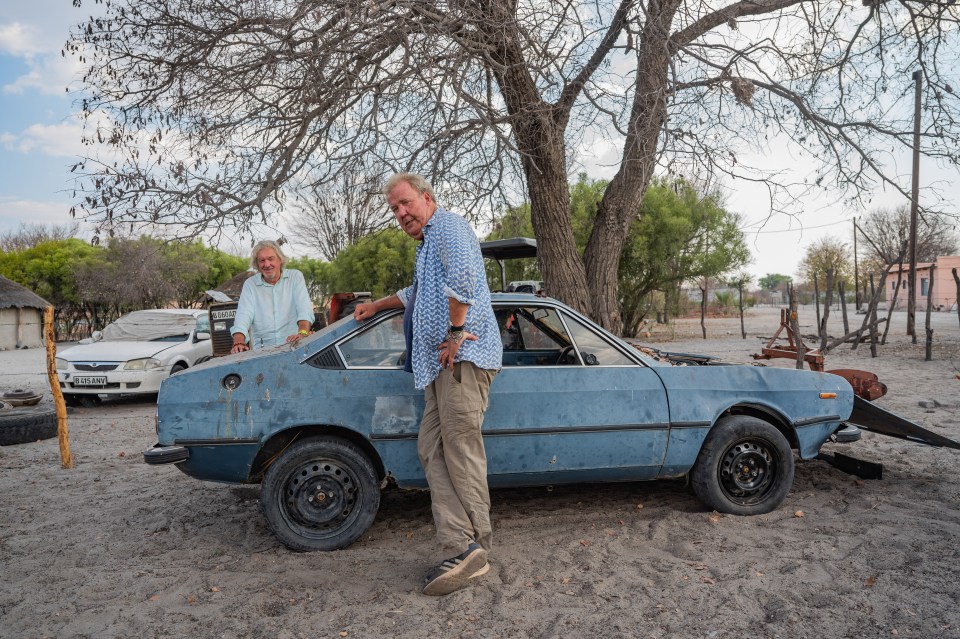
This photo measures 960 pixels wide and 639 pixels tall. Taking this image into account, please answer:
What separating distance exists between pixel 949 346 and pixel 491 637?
17390 millimetres

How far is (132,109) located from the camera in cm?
674

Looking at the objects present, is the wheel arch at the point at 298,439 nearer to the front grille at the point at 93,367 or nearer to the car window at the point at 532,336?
the car window at the point at 532,336

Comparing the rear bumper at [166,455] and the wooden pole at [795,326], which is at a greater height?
the wooden pole at [795,326]

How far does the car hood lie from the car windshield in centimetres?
39

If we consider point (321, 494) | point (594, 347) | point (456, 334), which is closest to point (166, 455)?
point (321, 494)

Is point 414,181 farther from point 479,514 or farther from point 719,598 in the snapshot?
point 719,598

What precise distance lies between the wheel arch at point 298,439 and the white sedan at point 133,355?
703 centimetres

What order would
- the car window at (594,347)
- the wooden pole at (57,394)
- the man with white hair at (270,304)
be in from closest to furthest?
the car window at (594,347)
the man with white hair at (270,304)
the wooden pole at (57,394)

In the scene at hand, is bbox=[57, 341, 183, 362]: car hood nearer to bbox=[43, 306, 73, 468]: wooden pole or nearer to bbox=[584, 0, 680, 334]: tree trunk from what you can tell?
bbox=[43, 306, 73, 468]: wooden pole

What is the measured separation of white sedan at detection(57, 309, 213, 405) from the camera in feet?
33.0

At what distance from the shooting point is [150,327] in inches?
450

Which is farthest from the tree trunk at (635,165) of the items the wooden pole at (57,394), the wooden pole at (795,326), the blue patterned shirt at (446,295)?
the wooden pole at (57,394)

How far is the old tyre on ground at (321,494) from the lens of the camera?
3.76m

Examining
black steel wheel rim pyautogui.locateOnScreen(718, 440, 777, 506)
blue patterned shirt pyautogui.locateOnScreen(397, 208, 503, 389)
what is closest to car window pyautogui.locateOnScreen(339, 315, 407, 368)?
blue patterned shirt pyautogui.locateOnScreen(397, 208, 503, 389)
